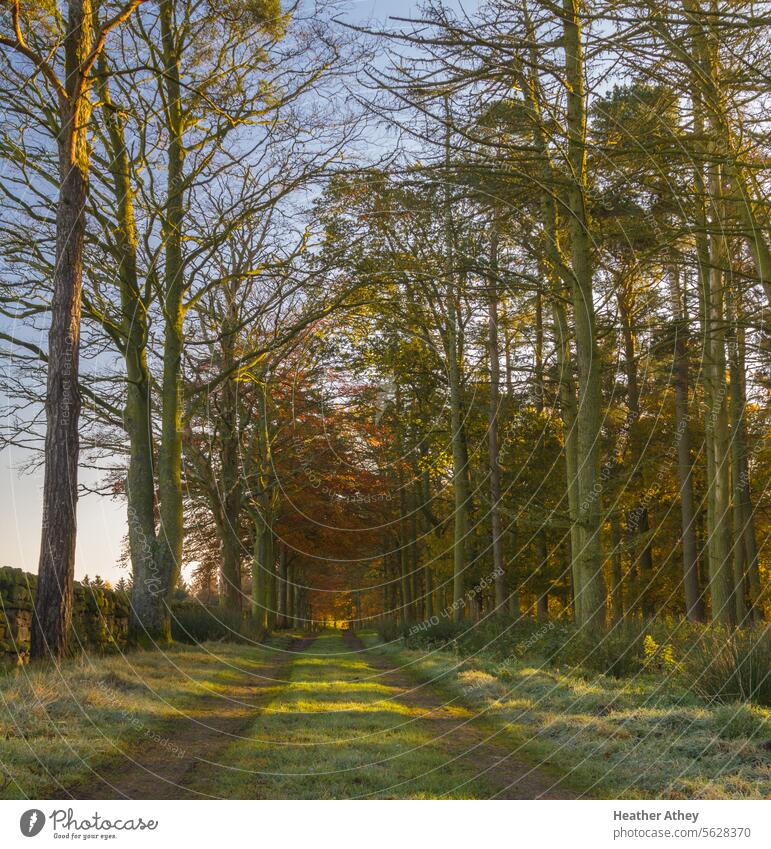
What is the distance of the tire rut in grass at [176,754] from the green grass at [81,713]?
0.21 ft

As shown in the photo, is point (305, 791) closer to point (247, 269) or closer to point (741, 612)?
point (247, 269)

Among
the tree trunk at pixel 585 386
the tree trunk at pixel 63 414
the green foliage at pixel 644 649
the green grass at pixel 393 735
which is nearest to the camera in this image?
the green grass at pixel 393 735

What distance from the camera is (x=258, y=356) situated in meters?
16.5

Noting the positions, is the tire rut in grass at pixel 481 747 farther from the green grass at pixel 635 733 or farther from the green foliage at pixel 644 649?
the green foliage at pixel 644 649

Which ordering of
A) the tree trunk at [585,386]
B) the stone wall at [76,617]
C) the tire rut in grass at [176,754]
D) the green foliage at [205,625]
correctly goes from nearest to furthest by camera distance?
the tire rut in grass at [176,754] → the stone wall at [76,617] → the tree trunk at [585,386] → the green foliage at [205,625]

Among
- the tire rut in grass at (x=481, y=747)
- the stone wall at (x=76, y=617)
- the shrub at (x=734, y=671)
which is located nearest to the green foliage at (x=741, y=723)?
the shrub at (x=734, y=671)

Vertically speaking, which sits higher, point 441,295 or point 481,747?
point 441,295

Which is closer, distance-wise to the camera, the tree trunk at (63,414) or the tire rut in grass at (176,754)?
the tire rut in grass at (176,754)

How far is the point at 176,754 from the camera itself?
6652 millimetres

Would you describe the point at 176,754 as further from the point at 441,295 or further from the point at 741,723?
the point at 441,295

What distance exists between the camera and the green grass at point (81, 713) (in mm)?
5625

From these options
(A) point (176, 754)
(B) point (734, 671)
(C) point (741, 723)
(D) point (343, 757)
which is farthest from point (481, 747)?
(B) point (734, 671)

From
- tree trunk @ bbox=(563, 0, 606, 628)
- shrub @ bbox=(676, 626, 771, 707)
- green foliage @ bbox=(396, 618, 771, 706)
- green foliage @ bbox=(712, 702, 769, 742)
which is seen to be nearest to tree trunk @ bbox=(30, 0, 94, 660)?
green foliage @ bbox=(396, 618, 771, 706)

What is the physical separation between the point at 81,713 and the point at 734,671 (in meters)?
6.64
